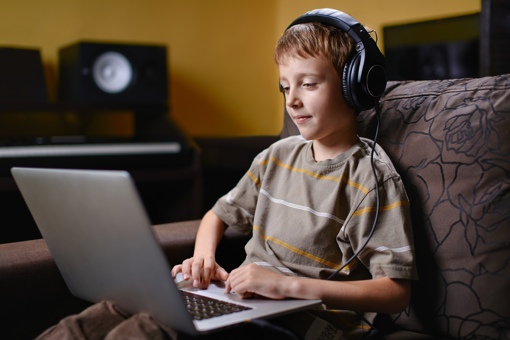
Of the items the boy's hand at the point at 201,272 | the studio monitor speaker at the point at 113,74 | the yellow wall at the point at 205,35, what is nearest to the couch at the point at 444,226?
the boy's hand at the point at 201,272

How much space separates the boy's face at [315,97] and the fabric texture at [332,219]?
6cm

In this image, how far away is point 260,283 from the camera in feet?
3.13

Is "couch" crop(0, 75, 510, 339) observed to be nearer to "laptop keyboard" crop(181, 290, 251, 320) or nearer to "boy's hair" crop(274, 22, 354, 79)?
"boy's hair" crop(274, 22, 354, 79)

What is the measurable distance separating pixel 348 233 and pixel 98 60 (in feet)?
6.47

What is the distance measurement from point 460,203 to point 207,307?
0.45 m

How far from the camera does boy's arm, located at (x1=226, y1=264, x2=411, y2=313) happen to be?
96 cm

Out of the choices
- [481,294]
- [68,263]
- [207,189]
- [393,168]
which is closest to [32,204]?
[68,263]

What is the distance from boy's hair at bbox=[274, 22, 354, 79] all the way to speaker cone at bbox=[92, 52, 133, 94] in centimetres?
177

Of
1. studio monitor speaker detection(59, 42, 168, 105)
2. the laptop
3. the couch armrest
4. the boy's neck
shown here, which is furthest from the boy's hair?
studio monitor speaker detection(59, 42, 168, 105)

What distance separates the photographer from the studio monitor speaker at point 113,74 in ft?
8.90

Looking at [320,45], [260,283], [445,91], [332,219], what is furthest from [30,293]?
[445,91]

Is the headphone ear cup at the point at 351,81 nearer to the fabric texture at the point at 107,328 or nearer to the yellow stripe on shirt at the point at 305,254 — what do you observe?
the yellow stripe on shirt at the point at 305,254

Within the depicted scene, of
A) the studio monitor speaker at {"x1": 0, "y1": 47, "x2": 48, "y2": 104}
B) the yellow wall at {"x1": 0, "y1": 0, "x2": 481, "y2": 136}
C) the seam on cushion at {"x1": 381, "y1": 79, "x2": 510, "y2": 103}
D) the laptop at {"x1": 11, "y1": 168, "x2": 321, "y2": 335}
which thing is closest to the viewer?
the laptop at {"x1": 11, "y1": 168, "x2": 321, "y2": 335}

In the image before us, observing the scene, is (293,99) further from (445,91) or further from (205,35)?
(205,35)
